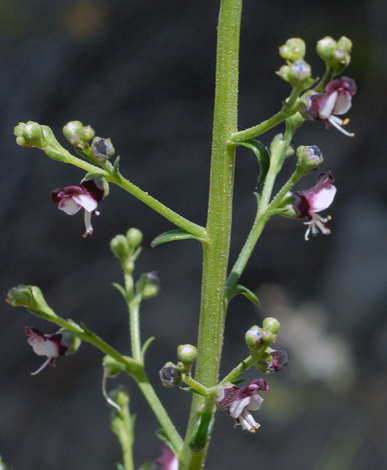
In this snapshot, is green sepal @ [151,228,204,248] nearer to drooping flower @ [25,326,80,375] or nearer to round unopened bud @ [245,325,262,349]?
round unopened bud @ [245,325,262,349]

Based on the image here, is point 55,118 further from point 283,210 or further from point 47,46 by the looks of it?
point 283,210

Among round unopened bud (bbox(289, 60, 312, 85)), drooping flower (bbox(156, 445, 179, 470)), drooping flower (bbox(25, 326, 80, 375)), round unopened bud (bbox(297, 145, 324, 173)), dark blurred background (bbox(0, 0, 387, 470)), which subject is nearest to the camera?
round unopened bud (bbox(289, 60, 312, 85))

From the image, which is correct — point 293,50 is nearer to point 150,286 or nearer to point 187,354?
point 187,354

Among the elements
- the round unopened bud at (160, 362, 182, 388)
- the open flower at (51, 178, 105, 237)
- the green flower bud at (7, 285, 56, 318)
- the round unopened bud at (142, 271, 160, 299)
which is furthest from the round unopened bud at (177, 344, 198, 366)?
the round unopened bud at (142, 271, 160, 299)

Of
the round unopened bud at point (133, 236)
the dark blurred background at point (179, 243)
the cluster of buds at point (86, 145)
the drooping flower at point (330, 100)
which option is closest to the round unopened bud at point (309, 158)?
the drooping flower at point (330, 100)

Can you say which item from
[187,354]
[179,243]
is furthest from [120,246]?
[179,243]
